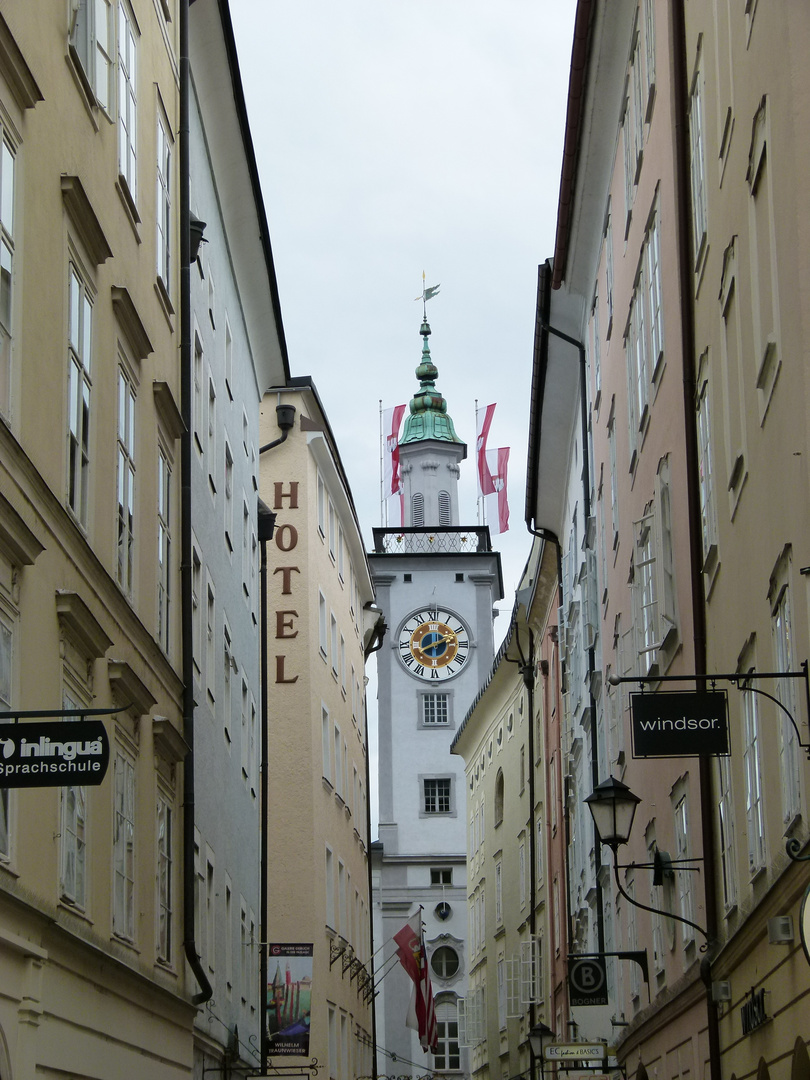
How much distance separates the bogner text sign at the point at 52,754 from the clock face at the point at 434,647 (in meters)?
64.9

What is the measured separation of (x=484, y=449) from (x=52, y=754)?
71708mm

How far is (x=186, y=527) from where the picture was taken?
60.2ft

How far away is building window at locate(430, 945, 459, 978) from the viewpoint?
67.4 m

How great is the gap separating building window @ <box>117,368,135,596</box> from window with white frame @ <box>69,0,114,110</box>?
239cm

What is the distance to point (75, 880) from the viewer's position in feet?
40.1

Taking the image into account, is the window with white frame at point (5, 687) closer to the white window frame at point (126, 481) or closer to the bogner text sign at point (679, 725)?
the bogner text sign at point (679, 725)

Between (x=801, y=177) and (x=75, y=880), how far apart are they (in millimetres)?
6848

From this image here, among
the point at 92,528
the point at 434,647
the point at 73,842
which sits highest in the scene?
the point at 434,647

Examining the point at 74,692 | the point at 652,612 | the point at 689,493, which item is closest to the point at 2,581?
the point at 74,692

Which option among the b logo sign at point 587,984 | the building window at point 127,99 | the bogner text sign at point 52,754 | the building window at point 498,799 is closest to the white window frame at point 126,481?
the building window at point 127,99

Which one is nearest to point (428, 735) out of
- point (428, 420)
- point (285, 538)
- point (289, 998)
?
point (428, 420)

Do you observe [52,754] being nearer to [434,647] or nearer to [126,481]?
[126,481]

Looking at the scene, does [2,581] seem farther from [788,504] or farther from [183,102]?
[183,102]

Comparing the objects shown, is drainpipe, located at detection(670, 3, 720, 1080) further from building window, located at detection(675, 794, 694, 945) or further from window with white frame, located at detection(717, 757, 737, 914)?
building window, located at detection(675, 794, 694, 945)
